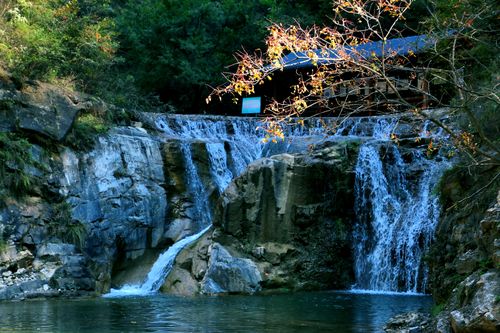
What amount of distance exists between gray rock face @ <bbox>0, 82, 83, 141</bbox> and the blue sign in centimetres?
1197

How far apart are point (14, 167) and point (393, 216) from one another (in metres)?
10.3

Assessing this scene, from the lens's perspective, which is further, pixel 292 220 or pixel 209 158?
pixel 209 158

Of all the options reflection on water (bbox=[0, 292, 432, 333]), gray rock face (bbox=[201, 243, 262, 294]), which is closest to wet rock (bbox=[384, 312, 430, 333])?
reflection on water (bbox=[0, 292, 432, 333])

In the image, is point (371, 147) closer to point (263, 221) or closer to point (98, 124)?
point (263, 221)

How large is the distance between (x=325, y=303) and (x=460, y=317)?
22.1 feet

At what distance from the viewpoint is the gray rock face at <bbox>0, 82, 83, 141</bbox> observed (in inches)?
691

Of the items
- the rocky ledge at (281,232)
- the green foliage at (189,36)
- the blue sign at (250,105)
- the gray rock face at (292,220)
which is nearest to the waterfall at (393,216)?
the rocky ledge at (281,232)

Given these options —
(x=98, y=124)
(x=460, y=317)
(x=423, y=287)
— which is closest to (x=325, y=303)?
(x=423, y=287)

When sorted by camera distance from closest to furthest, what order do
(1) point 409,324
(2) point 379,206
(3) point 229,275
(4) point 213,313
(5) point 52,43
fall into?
(1) point 409,324, (4) point 213,313, (3) point 229,275, (2) point 379,206, (5) point 52,43

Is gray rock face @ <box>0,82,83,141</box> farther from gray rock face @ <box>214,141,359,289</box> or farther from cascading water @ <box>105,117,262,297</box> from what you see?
gray rock face @ <box>214,141,359,289</box>

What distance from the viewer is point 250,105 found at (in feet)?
98.8

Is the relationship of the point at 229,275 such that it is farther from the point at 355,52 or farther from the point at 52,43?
the point at 355,52

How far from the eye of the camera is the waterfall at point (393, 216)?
17.2 metres

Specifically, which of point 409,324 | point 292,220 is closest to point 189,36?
point 292,220
